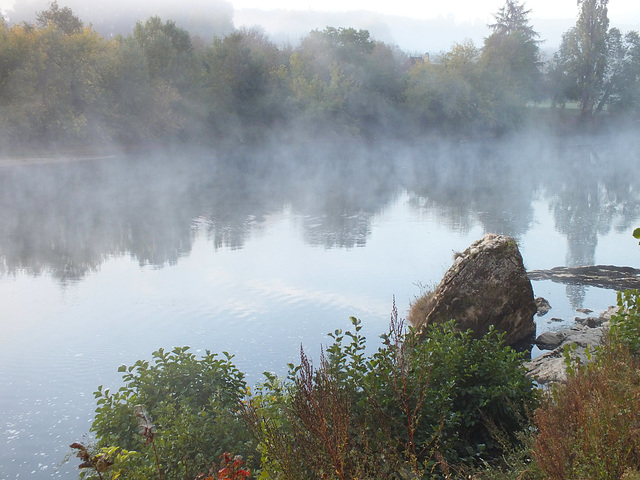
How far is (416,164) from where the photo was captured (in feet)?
140

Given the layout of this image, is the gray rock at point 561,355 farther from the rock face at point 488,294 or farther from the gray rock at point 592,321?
the rock face at point 488,294

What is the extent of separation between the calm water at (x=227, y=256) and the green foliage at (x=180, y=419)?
1595 millimetres

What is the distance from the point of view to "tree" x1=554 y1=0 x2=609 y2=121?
6262 centimetres

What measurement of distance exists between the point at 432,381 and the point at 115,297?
870cm

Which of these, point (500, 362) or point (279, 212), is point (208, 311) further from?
point (279, 212)

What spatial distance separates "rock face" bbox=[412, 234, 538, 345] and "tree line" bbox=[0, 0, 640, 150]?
1342 inches

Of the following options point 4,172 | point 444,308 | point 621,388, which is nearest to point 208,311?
point 444,308

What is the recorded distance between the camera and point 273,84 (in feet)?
172

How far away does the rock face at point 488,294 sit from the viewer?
940cm

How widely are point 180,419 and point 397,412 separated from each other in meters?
1.70

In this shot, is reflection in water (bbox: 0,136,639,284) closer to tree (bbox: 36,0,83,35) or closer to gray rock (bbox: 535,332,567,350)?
gray rock (bbox: 535,332,567,350)

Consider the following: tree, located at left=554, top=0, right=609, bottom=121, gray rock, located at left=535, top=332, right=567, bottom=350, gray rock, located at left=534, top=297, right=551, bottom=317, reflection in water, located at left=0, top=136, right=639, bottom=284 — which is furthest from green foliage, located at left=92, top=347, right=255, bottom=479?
tree, located at left=554, top=0, right=609, bottom=121

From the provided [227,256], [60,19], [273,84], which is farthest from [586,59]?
[227,256]

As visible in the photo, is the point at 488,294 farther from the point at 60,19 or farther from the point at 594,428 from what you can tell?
the point at 60,19
